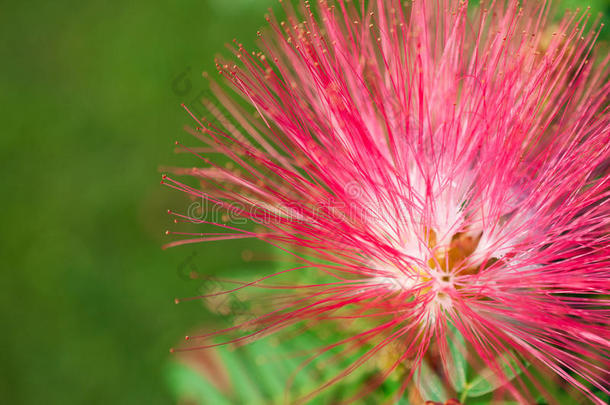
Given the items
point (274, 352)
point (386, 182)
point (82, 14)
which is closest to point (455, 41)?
point (386, 182)

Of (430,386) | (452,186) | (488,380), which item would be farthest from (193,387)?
(452,186)

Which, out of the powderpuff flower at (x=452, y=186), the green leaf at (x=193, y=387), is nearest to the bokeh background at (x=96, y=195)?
the green leaf at (x=193, y=387)

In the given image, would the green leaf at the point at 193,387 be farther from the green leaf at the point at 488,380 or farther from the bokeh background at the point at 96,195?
the bokeh background at the point at 96,195

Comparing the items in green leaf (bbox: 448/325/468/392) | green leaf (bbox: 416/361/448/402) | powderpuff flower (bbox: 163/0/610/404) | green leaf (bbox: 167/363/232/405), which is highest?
powderpuff flower (bbox: 163/0/610/404)

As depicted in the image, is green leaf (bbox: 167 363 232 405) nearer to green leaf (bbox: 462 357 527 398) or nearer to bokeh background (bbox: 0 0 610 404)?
green leaf (bbox: 462 357 527 398)

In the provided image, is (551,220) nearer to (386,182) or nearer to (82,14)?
(386,182)

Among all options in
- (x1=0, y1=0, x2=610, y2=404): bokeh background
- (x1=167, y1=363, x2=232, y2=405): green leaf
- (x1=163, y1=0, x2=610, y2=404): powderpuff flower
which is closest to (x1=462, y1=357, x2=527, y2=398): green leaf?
(x1=163, y1=0, x2=610, y2=404): powderpuff flower

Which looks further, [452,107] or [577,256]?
[452,107]
